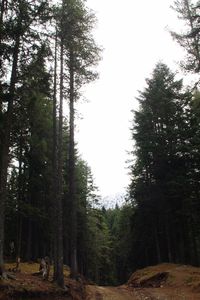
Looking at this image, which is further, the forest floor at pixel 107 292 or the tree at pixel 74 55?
the tree at pixel 74 55

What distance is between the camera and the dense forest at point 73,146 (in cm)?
1561

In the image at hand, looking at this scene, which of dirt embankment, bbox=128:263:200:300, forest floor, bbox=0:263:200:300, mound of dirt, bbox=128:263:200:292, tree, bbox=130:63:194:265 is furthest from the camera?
tree, bbox=130:63:194:265

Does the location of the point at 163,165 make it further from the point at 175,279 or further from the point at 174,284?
the point at 174,284

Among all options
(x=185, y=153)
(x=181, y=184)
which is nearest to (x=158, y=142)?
(x=185, y=153)

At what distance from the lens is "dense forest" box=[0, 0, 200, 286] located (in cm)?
1561

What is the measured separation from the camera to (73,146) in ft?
68.5

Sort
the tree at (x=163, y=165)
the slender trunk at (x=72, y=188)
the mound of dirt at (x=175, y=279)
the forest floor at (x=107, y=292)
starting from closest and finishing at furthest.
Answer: the forest floor at (x=107, y=292), the mound of dirt at (x=175, y=279), the slender trunk at (x=72, y=188), the tree at (x=163, y=165)

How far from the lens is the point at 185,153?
27844 millimetres

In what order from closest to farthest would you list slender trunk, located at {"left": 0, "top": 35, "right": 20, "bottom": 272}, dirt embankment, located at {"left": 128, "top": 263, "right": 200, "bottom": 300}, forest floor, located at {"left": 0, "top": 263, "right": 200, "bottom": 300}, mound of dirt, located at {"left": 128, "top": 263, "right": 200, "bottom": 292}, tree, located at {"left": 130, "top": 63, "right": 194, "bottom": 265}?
forest floor, located at {"left": 0, "top": 263, "right": 200, "bottom": 300}
slender trunk, located at {"left": 0, "top": 35, "right": 20, "bottom": 272}
dirt embankment, located at {"left": 128, "top": 263, "right": 200, "bottom": 300}
mound of dirt, located at {"left": 128, "top": 263, "right": 200, "bottom": 292}
tree, located at {"left": 130, "top": 63, "right": 194, "bottom": 265}

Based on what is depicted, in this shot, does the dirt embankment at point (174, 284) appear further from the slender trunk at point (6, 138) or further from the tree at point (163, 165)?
the slender trunk at point (6, 138)

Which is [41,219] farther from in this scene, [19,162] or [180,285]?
[180,285]

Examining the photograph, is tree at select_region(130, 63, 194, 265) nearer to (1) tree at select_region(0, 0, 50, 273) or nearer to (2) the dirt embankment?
(2) the dirt embankment

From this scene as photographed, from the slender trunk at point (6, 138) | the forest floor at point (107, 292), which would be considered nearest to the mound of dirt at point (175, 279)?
the forest floor at point (107, 292)

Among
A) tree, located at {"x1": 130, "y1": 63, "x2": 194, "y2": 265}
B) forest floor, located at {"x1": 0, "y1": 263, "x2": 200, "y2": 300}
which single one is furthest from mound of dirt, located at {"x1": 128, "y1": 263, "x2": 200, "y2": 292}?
tree, located at {"x1": 130, "y1": 63, "x2": 194, "y2": 265}
